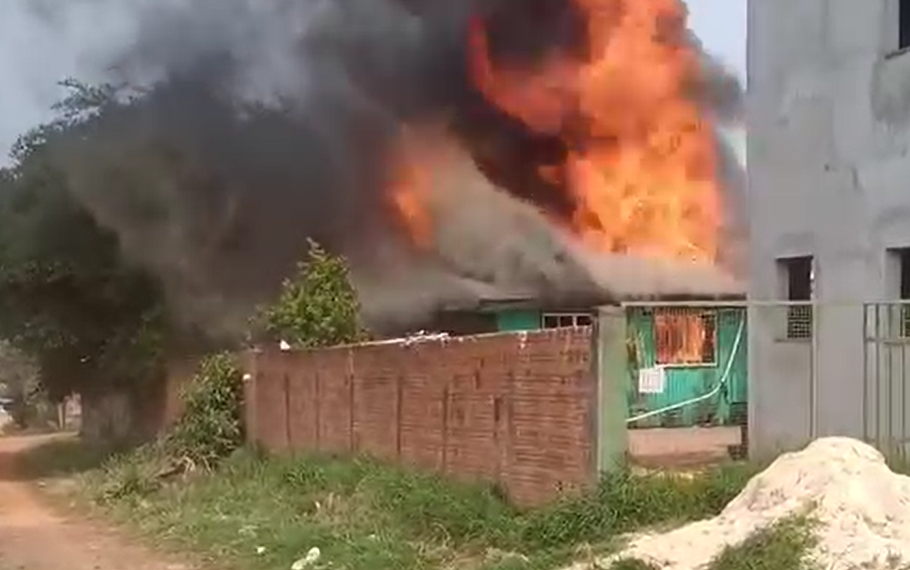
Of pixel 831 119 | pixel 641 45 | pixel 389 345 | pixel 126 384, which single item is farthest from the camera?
pixel 126 384

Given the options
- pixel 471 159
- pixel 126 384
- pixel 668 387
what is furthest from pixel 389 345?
pixel 126 384

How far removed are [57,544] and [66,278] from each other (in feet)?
36.9

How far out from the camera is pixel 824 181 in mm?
13539

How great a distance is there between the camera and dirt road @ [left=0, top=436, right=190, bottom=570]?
1277 cm

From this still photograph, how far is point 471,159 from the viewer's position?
941 inches

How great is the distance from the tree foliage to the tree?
20.3 feet

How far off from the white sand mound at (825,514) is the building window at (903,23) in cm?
506

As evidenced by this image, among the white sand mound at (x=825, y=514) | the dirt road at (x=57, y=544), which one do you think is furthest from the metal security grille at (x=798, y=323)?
the dirt road at (x=57, y=544)

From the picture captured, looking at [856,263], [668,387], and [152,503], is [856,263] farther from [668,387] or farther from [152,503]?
[152,503]

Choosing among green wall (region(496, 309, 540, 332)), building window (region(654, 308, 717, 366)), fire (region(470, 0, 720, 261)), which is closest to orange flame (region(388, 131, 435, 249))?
fire (region(470, 0, 720, 261))

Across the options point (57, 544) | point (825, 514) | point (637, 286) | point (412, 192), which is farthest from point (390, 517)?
point (412, 192)

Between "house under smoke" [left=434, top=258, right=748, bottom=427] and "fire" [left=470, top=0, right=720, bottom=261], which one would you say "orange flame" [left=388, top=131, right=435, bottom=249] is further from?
"house under smoke" [left=434, top=258, right=748, bottom=427]

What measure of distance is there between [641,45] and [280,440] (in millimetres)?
9014

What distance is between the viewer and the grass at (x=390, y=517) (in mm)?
9586
